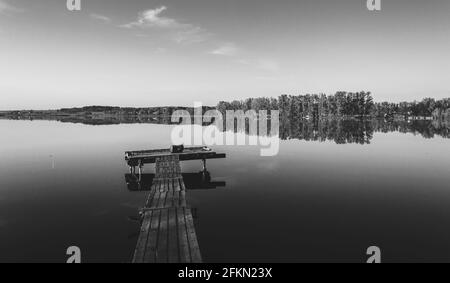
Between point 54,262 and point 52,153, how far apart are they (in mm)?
38320

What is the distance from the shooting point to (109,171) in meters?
33.4

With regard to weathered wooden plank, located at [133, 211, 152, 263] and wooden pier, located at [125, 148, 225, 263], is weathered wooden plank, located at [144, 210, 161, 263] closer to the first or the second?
wooden pier, located at [125, 148, 225, 263]

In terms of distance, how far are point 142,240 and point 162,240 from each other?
0.90 meters

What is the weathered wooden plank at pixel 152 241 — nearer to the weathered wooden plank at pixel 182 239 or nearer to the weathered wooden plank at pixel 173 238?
the weathered wooden plank at pixel 173 238

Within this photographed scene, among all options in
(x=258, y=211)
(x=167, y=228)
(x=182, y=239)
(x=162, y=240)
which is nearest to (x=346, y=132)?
(x=258, y=211)

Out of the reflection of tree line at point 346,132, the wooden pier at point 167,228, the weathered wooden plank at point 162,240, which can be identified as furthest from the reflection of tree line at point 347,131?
the weathered wooden plank at point 162,240

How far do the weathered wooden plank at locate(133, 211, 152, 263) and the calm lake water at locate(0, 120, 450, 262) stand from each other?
6.35 feet

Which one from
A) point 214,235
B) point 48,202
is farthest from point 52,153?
point 214,235

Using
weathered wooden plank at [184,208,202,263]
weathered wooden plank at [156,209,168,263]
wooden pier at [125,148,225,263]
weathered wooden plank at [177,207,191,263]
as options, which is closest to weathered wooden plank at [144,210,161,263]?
wooden pier at [125,148,225,263]

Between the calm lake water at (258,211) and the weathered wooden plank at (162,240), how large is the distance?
2520 mm

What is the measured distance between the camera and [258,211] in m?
20.7

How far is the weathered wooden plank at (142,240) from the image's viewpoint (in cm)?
1109

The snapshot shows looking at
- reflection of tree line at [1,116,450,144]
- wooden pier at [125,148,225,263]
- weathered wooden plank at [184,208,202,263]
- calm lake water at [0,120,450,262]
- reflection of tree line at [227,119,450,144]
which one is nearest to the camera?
weathered wooden plank at [184,208,202,263]

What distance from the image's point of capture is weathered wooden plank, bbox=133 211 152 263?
11.1m
